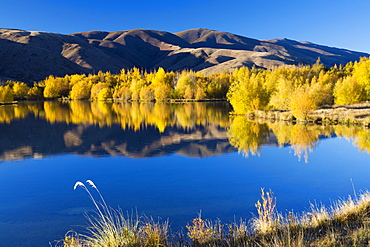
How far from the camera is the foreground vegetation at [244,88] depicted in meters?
33.9

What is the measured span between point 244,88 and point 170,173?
76.5 ft

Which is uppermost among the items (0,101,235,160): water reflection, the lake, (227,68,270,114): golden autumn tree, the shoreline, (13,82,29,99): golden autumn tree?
(13,82,29,99): golden autumn tree

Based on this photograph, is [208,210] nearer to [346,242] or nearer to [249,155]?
[346,242]

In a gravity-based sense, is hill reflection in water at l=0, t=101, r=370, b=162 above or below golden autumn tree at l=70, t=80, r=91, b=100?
below

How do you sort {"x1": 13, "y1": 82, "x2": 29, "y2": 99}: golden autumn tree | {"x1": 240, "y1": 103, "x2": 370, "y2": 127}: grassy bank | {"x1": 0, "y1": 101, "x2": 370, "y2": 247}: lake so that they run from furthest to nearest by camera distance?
{"x1": 13, "y1": 82, "x2": 29, "y2": 99}: golden autumn tree
{"x1": 240, "y1": 103, "x2": 370, "y2": 127}: grassy bank
{"x1": 0, "y1": 101, "x2": 370, "y2": 247}: lake

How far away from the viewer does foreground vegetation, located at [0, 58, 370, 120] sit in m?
33.9

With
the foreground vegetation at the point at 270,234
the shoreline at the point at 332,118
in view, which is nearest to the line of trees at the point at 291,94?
the shoreline at the point at 332,118

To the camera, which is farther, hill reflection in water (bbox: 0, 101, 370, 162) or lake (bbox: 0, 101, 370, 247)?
hill reflection in water (bbox: 0, 101, 370, 162)

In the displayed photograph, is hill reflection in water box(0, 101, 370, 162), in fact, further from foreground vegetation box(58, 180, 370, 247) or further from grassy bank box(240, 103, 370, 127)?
foreground vegetation box(58, 180, 370, 247)

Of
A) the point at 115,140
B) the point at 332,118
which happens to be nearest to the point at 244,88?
the point at 332,118

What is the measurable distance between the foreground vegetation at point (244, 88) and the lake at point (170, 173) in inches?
468

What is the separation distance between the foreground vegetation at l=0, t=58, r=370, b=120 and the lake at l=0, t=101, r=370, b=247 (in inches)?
468

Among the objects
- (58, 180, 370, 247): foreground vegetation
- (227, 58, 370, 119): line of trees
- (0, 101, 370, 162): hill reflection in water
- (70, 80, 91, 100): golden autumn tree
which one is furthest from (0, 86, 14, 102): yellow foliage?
(58, 180, 370, 247): foreground vegetation

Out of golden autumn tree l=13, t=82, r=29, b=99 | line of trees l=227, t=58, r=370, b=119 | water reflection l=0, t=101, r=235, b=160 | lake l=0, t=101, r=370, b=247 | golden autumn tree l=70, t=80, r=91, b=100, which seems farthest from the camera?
golden autumn tree l=70, t=80, r=91, b=100
